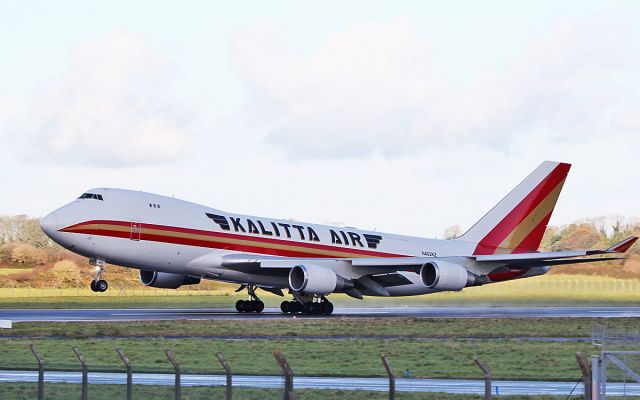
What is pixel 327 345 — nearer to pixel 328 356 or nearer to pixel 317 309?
pixel 328 356

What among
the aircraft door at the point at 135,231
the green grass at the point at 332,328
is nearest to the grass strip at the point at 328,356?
the green grass at the point at 332,328

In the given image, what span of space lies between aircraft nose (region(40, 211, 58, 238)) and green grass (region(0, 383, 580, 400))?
24.0 meters

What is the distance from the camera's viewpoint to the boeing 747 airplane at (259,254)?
44062 mm

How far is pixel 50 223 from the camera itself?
43.6 m

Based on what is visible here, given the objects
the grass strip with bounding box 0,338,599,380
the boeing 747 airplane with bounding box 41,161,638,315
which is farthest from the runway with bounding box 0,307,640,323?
the grass strip with bounding box 0,338,599,380

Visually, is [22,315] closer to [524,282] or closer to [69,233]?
[69,233]

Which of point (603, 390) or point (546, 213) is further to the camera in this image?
point (546, 213)

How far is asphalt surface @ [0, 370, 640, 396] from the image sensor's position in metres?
20.4

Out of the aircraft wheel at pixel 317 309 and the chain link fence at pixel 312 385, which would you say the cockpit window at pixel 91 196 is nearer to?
the aircraft wheel at pixel 317 309

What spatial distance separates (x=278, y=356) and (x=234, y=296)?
169ft

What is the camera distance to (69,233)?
43.5 m

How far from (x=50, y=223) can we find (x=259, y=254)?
30.1 ft

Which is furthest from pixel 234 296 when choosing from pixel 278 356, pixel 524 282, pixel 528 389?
pixel 278 356

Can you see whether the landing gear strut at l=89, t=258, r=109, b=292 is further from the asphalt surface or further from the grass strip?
the asphalt surface
